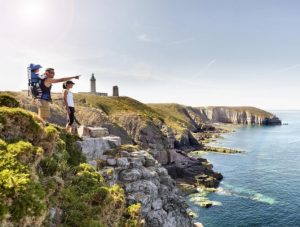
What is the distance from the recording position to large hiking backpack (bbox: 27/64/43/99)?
1697 cm

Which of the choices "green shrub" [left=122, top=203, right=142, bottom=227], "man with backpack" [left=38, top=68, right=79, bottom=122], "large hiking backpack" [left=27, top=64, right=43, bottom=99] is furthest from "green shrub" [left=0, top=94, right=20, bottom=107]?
"green shrub" [left=122, top=203, right=142, bottom=227]

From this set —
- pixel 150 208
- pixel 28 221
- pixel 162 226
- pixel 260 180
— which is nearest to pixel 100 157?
pixel 150 208

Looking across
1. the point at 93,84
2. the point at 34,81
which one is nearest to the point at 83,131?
the point at 34,81

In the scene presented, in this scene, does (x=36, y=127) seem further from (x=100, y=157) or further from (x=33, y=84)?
(x=100, y=157)

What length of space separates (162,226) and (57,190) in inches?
447

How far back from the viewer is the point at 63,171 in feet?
55.3

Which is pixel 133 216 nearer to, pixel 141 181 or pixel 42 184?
pixel 141 181

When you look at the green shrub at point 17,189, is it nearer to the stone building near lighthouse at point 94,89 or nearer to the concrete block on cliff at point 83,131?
the concrete block on cliff at point 83,131

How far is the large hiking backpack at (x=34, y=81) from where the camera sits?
16969 millimetres

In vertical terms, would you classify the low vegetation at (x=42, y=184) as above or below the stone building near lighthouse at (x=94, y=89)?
below

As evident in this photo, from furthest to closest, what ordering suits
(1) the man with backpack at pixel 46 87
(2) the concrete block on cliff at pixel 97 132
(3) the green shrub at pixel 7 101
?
(2) the concrete block on cliff at pixel 97 132
(1) the man with backpack at pixel 46 87
(3) the green shrub at pixel 7 101

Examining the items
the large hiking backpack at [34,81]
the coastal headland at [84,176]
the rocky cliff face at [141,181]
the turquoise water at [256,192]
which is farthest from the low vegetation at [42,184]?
the turquoise water at [256,192]

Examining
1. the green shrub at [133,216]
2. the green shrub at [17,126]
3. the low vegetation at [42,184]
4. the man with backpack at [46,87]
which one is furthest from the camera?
the green shrub at [133,216]

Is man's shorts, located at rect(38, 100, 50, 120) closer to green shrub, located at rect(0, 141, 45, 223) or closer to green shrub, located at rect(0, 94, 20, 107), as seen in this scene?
green shrub, located at rect(0, 94, 20, 107)
